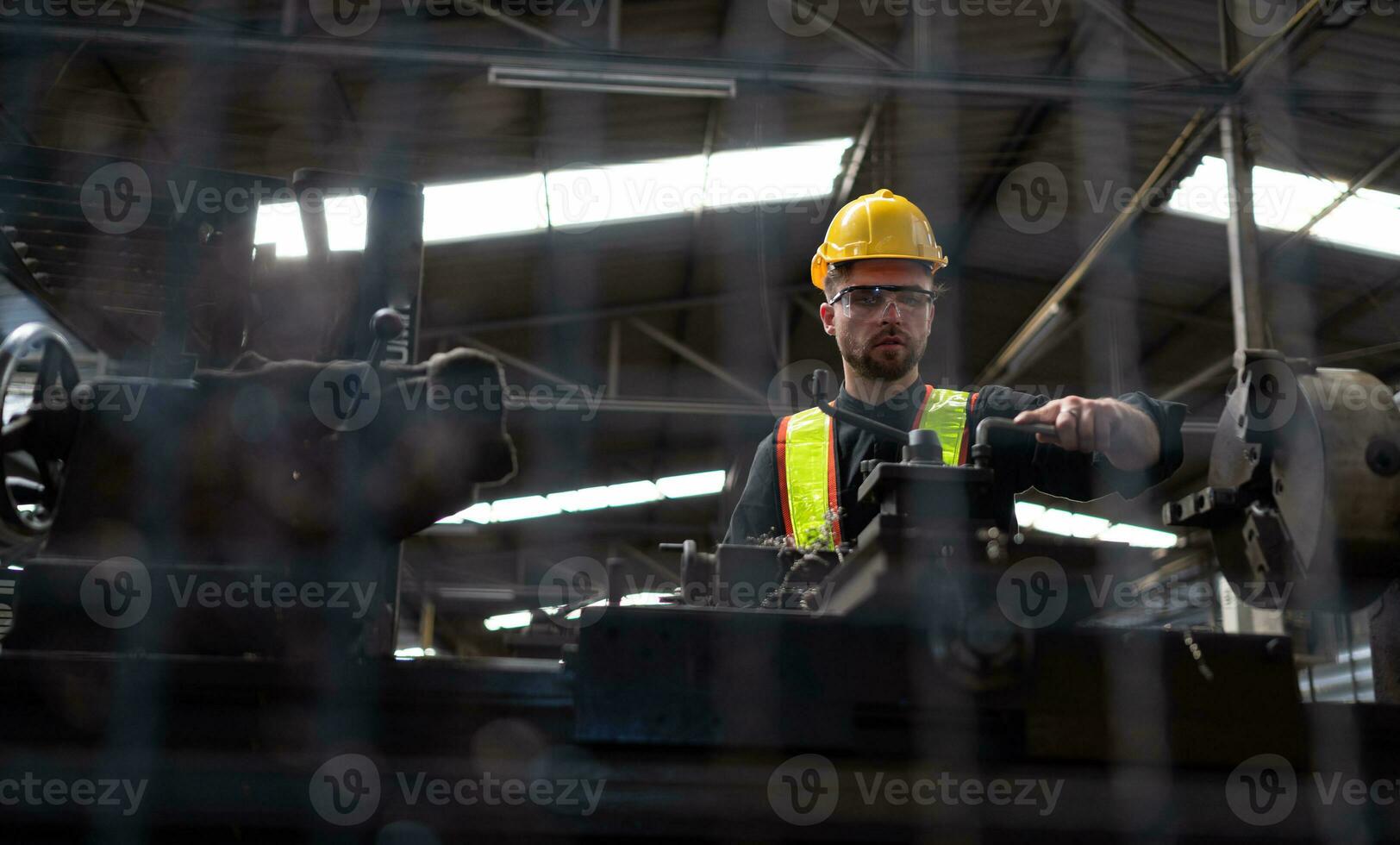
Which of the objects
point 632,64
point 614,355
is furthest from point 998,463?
point 614,355

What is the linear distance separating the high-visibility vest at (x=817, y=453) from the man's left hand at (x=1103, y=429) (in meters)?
0.59

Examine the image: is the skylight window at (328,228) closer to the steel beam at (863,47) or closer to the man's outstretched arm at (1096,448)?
the man's outstretched arm at (1096,448)

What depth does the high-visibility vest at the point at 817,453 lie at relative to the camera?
2098 millimetres

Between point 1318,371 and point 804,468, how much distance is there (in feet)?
3.42

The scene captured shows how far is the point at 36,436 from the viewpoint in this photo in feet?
4.75

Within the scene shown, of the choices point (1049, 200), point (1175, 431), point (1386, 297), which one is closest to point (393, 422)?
point (1175, 431)

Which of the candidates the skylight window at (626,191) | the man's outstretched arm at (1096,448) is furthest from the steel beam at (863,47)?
the man's outstretched arm at (1096,448)

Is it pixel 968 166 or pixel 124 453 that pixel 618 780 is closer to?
pixel 124 453

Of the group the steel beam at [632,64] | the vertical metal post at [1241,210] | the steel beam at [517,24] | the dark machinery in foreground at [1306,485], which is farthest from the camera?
the vertical metal post at [1241,210]

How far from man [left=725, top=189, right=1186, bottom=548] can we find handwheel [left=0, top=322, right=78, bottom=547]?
117 cm

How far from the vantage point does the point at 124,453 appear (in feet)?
4.19

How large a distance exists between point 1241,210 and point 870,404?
474cm

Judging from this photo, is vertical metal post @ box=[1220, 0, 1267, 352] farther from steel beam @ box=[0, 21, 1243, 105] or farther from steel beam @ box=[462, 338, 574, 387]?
steel beam @ box=[462, 338, 574, 387]

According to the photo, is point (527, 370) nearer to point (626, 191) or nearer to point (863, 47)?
point (626, 191)
